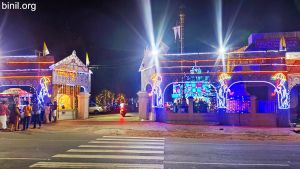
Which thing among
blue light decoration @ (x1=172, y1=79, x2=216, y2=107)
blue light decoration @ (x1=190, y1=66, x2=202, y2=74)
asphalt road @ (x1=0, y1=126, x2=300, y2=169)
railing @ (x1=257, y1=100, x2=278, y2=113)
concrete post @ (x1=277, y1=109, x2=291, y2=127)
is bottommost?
asphalt road @ (x1=0, y1=126, x2=300, y2=169)

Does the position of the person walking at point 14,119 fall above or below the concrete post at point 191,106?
below

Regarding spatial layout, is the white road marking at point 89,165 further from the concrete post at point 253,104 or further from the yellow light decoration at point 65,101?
the yellow light decoration at point 65,101

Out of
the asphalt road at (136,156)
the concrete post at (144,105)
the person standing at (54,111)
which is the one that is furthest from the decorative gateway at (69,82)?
the asphalt road at (136,156)

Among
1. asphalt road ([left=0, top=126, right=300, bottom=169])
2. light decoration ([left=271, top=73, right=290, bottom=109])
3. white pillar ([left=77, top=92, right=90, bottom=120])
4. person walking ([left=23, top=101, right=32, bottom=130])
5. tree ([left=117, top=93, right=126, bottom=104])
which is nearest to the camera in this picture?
asphalt road ([left=0, top=126, right=300, bottom=169])

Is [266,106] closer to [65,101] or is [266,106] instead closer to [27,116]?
[27,116]

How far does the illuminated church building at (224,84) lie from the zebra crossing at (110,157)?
11.0 m

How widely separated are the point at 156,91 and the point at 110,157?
14.6 m

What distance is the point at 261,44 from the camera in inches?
1102

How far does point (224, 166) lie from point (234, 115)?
14042 millimetres

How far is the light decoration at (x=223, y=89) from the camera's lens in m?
23.0

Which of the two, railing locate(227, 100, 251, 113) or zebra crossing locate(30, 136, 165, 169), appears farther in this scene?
railing locate(227, 100, 251, 113)

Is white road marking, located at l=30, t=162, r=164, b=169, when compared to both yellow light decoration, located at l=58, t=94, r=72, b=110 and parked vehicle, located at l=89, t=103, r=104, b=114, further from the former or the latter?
parked vehicle, located at l=89, t=103, r=104, b=114

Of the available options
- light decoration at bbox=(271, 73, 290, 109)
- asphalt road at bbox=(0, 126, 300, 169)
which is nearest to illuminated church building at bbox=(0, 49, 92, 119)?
asphalt road at bbox=(0, 126, 300, 169)

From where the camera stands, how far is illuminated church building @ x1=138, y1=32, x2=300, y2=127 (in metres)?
22.3
